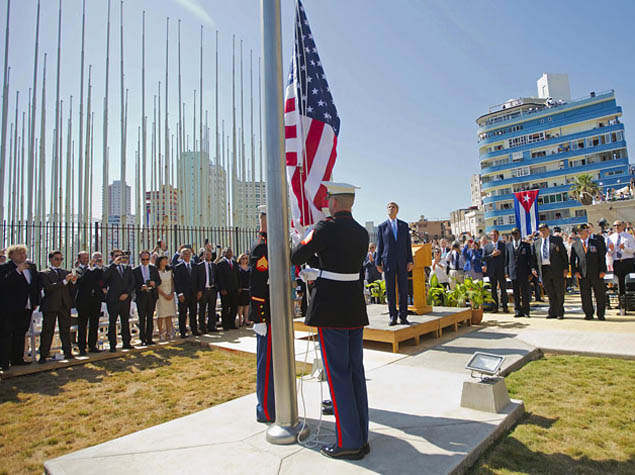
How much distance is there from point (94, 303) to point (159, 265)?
1.80 metres

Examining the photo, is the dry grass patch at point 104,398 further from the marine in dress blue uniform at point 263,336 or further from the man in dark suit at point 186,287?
the man in dark suit at point 186,287

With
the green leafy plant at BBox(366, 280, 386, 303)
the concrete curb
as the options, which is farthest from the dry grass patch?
the green leafy plant at BBox(366, 280, 386, 303)

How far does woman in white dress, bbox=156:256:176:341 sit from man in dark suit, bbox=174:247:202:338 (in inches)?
7.1

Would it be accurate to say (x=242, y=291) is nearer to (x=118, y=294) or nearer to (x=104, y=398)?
(x=118, y=294)

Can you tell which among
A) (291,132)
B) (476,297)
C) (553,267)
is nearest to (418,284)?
(476,297)

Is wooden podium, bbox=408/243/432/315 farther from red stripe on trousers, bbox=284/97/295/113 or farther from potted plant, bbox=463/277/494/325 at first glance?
red stripe on trousers, bbox=284/97/295/113

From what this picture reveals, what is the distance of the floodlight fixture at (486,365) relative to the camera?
3646 mm

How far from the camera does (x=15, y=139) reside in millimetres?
17844

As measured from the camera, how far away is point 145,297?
8.68m

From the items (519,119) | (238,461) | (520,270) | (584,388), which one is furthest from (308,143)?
(519,119)

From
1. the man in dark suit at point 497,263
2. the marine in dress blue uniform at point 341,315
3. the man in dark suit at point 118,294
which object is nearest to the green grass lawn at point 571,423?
the marine in dress blue uniform at point 341,315

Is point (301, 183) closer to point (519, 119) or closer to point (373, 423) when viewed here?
point (373, 423)

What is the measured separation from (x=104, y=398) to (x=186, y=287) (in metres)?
4.33

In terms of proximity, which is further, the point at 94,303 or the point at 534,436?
the point at 94,303
